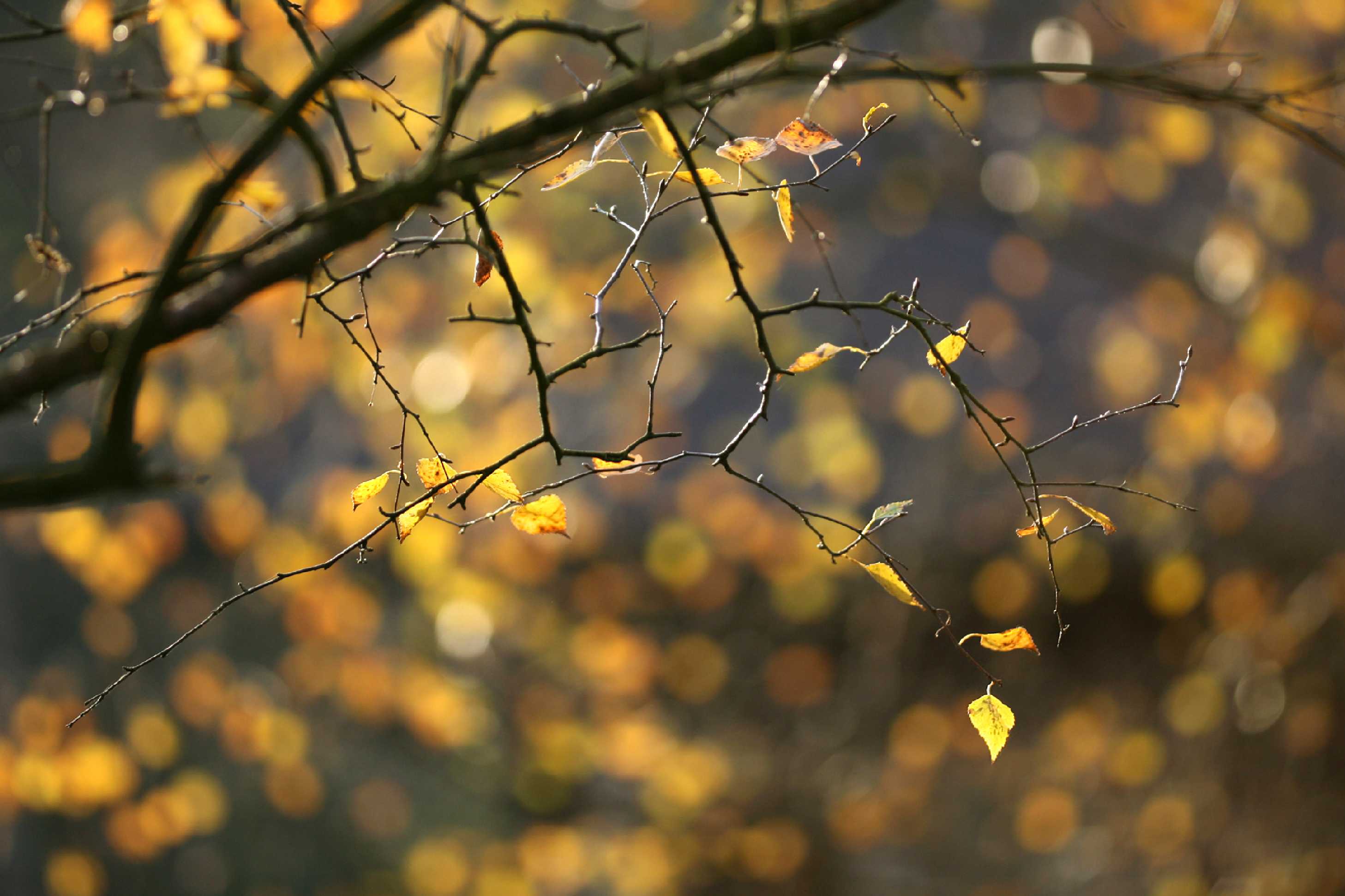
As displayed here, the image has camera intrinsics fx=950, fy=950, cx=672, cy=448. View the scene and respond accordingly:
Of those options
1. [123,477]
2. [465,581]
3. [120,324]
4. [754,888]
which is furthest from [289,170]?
[123,477]

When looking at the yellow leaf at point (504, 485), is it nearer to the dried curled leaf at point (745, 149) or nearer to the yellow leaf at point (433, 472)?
the yellow leaf at point (433, 472)

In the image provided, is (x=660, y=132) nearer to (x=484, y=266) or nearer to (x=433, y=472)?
(x=484, y=266)

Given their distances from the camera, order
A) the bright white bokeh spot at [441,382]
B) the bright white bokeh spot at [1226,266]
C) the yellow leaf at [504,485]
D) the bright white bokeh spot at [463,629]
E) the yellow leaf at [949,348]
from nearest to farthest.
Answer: the yellow leaf at [949,348], the yellow leaf at [504,485], the bright white bokeh spot at [1226,266], the bright white bokeh spot at [463,629], the bright white bokeh spot at [441,382]

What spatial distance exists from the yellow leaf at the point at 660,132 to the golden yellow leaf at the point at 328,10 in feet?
1.58

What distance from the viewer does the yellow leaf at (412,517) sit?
1.26 meters

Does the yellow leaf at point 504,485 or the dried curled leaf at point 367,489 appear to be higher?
the dried curled leaf at point 367,489

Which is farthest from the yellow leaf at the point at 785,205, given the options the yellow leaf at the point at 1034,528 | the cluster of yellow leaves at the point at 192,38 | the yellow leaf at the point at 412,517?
the cluster of yellow leaves at the point at 192,38

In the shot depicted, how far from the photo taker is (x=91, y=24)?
4.14 feet

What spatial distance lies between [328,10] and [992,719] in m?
1.30

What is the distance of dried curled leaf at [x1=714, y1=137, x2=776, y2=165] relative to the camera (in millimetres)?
1187

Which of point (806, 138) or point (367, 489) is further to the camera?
point (367, 489)

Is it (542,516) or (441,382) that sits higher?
(441,382)

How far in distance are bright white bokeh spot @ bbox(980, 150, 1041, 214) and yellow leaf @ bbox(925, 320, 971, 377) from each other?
11.6 feet

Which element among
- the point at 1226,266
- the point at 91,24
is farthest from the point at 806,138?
the point at 1226,266
